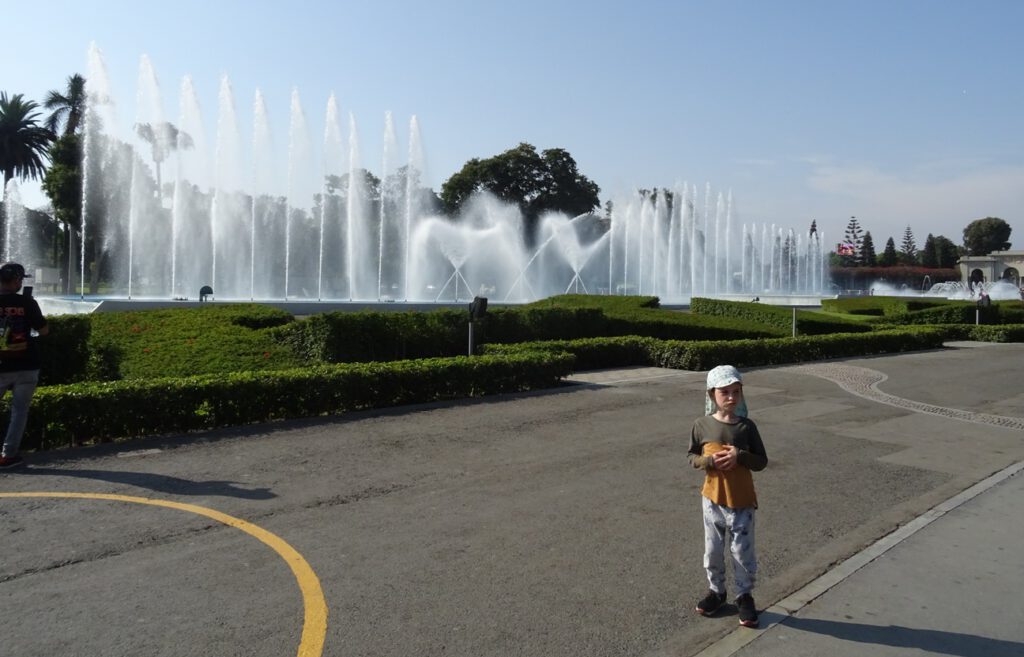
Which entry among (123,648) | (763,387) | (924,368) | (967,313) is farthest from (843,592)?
(967,313)

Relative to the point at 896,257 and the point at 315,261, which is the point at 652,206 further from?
the point at 896,257

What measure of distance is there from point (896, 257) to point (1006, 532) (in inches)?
5342

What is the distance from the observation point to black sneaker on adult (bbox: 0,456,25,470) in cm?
737

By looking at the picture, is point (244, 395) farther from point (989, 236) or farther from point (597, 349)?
point (989, 236)

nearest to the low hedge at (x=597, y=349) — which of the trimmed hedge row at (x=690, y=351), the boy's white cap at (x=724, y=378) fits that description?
the trimmed hedge row at (x=690, y=351)

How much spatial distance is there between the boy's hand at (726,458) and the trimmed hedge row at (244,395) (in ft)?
22.5

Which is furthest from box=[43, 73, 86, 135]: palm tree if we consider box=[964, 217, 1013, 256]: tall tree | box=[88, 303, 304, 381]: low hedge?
box=[964, 217, 1013, 256]: tall tree

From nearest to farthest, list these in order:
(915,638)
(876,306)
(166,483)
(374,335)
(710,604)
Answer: (915,638), (710,604), (166,483), (374,335), (876,306)

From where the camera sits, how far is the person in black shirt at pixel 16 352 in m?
7.38

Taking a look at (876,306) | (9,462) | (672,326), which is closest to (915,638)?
(9,462)

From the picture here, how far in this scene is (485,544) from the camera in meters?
5.68

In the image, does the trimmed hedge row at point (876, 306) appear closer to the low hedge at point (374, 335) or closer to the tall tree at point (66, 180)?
the low hedge at point (374, 335)

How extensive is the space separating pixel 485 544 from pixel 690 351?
39.7 ft

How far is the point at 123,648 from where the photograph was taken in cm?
398
